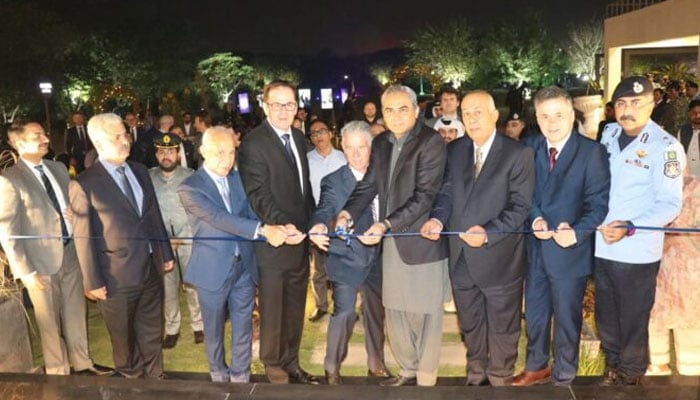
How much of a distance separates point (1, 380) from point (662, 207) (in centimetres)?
428

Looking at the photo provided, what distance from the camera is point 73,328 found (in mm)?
4859

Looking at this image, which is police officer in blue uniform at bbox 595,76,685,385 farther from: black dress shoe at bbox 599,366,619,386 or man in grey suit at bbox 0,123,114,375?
man in grey suit at bbox 0,123,114,375

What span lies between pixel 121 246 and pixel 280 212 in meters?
1.11

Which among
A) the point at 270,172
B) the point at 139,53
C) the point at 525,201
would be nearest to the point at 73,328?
the point at 270,172

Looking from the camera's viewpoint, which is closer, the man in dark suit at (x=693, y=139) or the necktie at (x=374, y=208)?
the necktie at (x=374, y=208)

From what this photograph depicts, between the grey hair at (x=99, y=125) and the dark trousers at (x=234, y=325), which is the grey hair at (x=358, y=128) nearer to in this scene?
the dark trousers at (x=234, y=325)

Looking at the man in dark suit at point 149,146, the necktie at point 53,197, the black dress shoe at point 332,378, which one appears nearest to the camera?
the black dress shoe at point 332,378

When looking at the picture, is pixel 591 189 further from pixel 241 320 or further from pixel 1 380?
pixel 1 380

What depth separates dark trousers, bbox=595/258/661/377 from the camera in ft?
13.3

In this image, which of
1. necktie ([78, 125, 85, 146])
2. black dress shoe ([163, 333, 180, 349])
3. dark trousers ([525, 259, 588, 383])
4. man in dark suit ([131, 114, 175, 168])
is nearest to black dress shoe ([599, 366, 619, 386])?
dark trousers ([525, 259, 588, 383])

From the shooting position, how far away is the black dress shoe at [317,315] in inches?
255

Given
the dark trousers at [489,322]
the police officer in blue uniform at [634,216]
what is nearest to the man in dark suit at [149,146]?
the dark trousers at [489,322]

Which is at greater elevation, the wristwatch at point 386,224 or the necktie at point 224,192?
the necktie at point 224,192

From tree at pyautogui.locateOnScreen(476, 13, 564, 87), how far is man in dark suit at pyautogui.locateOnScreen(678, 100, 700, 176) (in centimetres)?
5312
